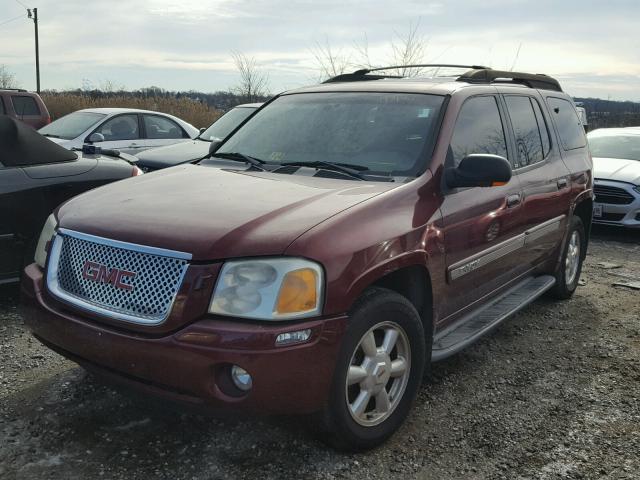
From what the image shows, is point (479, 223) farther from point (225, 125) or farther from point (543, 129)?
point (225, 125)

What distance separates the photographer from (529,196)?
167 inches

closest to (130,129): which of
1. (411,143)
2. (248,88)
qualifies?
(411,143)

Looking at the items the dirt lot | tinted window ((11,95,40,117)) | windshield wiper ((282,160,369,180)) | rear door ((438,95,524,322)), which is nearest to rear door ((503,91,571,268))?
rear door ((438,95,524,322))

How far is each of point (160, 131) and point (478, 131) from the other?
341 inches

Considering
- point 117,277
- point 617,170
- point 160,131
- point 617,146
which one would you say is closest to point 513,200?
point 117,277

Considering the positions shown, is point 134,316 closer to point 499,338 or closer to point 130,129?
point 499,338

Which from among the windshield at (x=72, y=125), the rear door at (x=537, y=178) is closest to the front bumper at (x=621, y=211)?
the rear door at (x=537, y=178)

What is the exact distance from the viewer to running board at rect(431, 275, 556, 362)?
344 centimetres

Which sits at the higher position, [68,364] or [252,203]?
[252,203]

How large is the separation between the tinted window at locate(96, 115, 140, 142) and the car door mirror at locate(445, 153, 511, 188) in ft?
28.5

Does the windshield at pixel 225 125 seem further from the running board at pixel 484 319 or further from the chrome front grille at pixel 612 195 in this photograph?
the running board at pixel 484 319

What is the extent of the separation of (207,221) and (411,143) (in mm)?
1363

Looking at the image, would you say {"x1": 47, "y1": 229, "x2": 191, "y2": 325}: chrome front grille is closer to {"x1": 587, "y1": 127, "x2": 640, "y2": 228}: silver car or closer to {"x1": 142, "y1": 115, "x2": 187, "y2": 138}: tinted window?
{"x1": 587, "y1": 127, "x2": 640, "y2": 228}: silver car

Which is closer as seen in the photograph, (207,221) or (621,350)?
(207,221)
